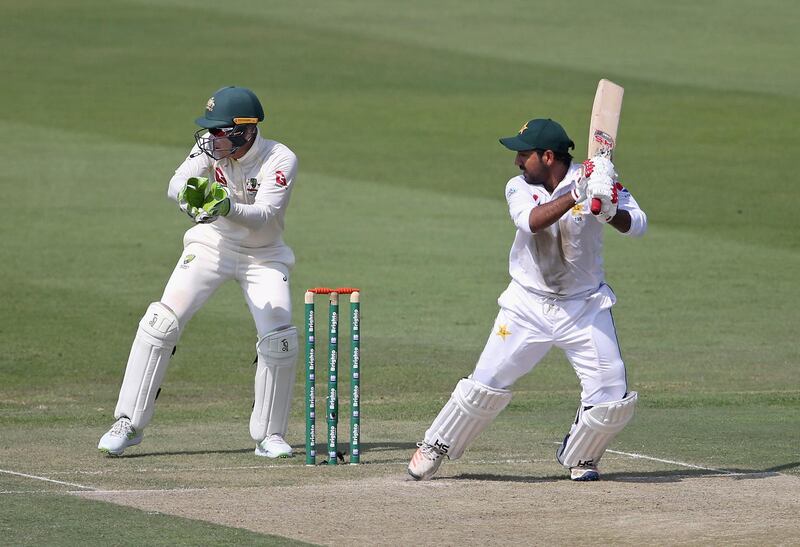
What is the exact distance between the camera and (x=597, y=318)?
8.41m

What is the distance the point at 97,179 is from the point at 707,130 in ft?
34.7

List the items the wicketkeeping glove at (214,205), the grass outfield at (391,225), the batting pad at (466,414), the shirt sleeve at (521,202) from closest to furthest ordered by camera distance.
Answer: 1. the shirt sleeve at (521,202)
2. the batting pad at (466,414)
3. the wicketkeeping glove at (214,205)
4. the grass outfield at (391,225)

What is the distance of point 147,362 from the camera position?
9398mm

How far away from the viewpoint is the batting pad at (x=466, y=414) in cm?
839

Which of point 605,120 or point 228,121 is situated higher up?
point 605,120

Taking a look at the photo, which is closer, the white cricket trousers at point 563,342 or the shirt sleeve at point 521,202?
the shirt sleeve at point 521,202

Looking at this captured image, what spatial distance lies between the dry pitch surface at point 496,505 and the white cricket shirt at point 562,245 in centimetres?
102

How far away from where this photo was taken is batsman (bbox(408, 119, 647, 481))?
27.3 ft

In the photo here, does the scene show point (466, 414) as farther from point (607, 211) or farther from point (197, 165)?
point (197, 165)

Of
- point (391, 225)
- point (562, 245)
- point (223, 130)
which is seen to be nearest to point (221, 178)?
point (223, 130)

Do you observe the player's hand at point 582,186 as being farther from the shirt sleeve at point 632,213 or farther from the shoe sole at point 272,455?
the shoe sole at point 272,455

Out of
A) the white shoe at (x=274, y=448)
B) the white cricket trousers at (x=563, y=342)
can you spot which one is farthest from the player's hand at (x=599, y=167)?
the white shoe at (x=274, y=448)

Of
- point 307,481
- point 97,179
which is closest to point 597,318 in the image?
point 307,481

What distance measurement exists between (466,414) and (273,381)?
4.78 ft
